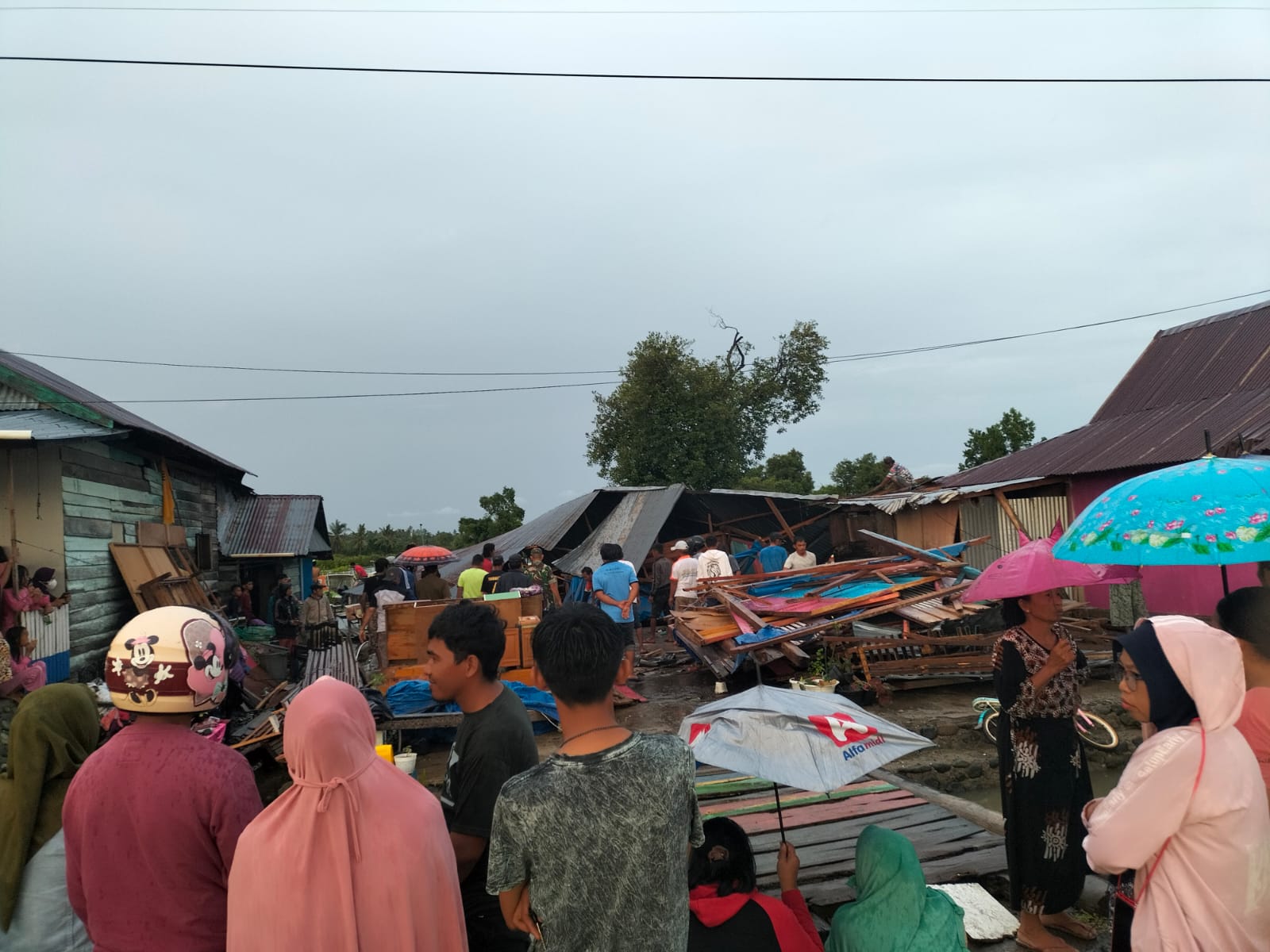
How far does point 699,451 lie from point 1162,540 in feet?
80.9

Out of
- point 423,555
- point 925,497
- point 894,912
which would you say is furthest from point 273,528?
point 894,912

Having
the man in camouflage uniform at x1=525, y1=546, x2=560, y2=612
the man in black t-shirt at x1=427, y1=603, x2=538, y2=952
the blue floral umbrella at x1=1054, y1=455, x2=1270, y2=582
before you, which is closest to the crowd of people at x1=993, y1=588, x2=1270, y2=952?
the blue floral umbrella at x1=1054, y1=455, x2=1270, y2=582

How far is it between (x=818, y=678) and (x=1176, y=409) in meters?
10.6

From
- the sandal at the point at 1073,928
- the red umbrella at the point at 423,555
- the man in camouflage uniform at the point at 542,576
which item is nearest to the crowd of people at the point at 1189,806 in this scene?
the sandal at the point at 1073,928

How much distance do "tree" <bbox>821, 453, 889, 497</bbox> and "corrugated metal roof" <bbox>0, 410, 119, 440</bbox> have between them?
27.0 m

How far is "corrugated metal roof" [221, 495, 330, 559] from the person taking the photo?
18.5m

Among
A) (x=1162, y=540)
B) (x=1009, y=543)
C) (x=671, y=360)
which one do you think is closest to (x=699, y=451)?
(x=671, y=360)

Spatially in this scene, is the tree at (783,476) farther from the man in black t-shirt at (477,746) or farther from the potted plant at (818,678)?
the man in black t-shirt at (477,746)

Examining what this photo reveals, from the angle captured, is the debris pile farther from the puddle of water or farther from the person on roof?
the person on roof

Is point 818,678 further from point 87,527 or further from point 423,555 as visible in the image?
point 423,555

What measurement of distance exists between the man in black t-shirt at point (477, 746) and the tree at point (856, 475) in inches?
1212

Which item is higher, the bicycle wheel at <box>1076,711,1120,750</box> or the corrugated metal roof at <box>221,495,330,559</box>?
the corrugated metal roof at <box>221,495,330,559</box>

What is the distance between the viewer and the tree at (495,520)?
100 feet

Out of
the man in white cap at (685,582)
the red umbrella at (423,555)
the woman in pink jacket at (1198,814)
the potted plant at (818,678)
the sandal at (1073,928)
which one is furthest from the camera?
the red umbrella at (423,555)
